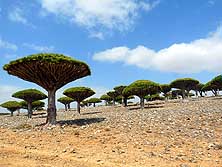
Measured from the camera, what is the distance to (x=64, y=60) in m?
24.5

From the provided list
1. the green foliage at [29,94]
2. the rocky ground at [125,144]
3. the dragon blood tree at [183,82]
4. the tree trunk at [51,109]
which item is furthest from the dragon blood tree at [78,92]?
the rocky ground at [125,144]

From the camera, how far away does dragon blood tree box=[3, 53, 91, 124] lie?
24.4m

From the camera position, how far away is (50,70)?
25.2 meters

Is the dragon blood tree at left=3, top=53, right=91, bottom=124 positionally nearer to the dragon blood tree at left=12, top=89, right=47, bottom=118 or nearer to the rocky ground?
the rocky ground

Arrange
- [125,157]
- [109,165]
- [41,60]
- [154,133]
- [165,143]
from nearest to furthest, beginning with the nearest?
[109,165] < [125,157] < [165,143] < [154,133] < [41,60]

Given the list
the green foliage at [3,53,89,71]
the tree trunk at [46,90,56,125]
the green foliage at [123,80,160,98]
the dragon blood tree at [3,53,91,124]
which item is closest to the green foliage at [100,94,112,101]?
the green foliage at [123,80,160,98]

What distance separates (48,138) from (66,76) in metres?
7.10

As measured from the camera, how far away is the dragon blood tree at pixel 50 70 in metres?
24.4

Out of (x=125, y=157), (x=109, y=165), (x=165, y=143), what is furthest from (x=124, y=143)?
(x=109, y=165)

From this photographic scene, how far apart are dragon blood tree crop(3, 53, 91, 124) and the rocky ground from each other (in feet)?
11.3

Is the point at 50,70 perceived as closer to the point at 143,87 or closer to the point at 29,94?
the point at 143,87

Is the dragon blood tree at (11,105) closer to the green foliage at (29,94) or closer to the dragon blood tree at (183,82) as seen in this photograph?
the green foliage at (29,94)

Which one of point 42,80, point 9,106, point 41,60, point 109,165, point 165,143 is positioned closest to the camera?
point 109,165

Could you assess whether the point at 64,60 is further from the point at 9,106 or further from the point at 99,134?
the point at 9,106
